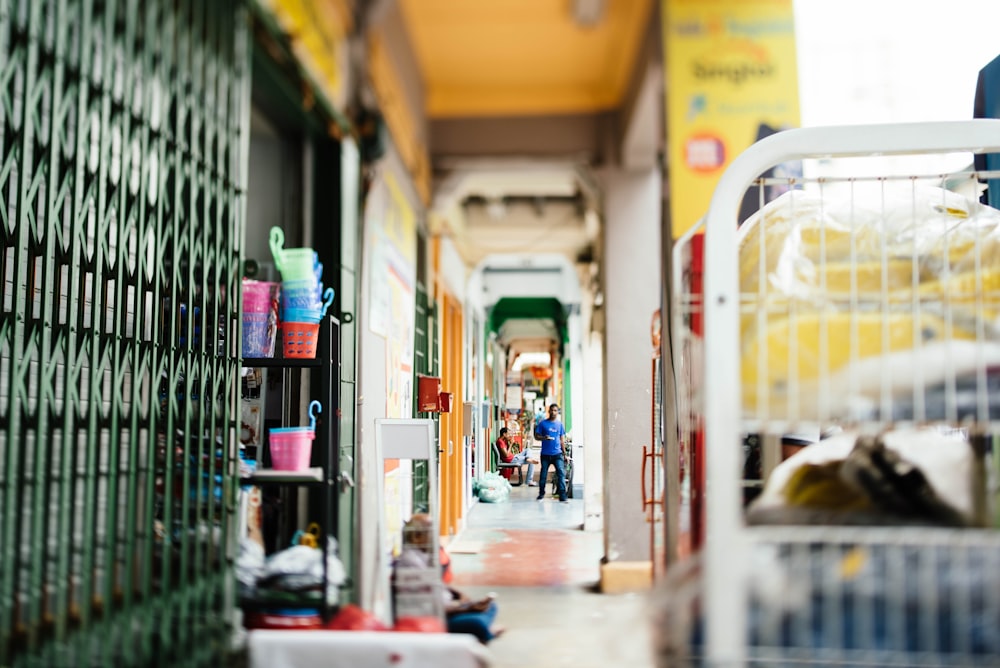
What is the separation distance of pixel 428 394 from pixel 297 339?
49 centimetres

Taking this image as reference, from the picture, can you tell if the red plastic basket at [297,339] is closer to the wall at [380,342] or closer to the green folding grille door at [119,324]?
the green folding grille door at [119,324]

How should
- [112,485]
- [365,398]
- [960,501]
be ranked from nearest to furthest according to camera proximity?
[960,501]
[112,485]
[365,398]

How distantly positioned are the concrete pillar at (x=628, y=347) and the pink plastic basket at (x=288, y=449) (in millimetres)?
1685

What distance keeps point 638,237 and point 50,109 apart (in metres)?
3.42

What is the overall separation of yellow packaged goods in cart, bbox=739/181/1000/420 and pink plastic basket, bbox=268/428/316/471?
1.31 meters

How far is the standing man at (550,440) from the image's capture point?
88.4 inches

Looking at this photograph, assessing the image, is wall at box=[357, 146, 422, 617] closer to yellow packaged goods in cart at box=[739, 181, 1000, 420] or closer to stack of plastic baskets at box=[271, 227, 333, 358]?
stack of plastic baskets at box=[271, 227, 333, 358]

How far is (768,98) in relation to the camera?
2814 mm

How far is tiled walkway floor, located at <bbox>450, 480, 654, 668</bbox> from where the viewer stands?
2400 mm

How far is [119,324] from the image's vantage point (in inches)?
60.5

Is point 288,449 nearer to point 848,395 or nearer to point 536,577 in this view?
point 536,577

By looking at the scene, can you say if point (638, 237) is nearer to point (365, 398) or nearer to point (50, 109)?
point (365, 398)

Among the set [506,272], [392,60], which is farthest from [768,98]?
[392,60]

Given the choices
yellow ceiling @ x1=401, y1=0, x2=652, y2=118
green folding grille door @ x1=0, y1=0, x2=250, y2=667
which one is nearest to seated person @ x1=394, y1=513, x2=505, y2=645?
green folding grille door @ x1=0, y1=0, x2=250, y2=667
